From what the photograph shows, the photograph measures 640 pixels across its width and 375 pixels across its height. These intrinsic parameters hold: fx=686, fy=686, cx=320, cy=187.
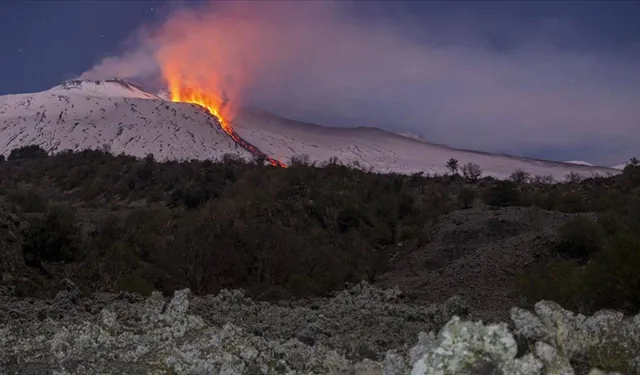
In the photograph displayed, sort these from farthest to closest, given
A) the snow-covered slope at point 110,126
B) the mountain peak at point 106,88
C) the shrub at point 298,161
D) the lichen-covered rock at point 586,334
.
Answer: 1. the mountain peak at point 106,88
2. the snow-covered slope at point 110,126
3. the shrub at point 298,161
4. the lichen-covered rock at point 586,334

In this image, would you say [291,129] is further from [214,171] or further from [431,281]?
[431,281]

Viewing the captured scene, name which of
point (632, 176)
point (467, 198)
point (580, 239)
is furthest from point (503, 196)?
point (580, 239)

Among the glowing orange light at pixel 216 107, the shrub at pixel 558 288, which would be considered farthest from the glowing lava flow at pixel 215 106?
the shrub at pixel 558 288

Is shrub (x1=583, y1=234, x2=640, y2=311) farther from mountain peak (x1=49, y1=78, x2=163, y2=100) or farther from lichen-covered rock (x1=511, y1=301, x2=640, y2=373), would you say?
mountain peak (x1=49, y1=78, x2=163, y2=100)

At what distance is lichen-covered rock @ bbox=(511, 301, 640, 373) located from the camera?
3.30 meters

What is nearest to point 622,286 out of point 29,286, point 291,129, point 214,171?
point 29,286

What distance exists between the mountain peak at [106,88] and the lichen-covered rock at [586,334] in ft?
398

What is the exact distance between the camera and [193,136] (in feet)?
268

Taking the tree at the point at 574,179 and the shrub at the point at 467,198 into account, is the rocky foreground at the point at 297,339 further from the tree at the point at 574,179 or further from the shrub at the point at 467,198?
the tree at the point at 574,179

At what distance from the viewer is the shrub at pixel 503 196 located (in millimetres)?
26438

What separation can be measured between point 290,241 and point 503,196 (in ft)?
49.0

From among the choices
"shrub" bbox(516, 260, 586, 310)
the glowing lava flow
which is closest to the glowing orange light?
the glowing lava flow

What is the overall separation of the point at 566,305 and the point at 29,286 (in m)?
7.45

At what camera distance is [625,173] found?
3172cm
